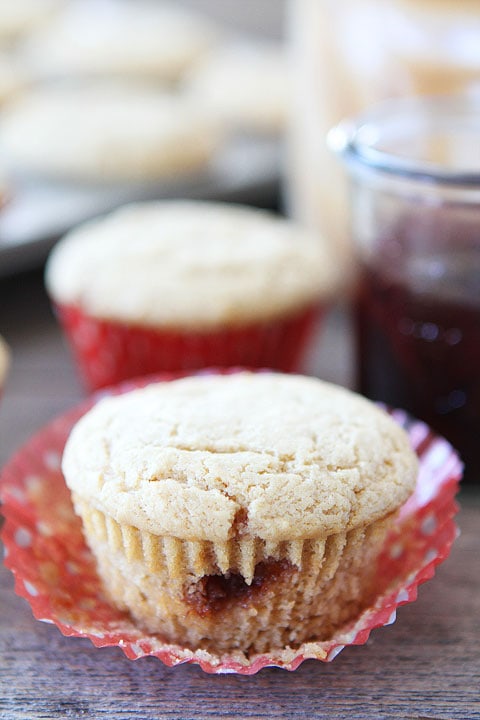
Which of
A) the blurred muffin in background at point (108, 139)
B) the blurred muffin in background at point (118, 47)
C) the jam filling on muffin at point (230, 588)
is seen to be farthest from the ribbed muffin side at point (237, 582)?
the blurred muffin in background at point (118, 47)

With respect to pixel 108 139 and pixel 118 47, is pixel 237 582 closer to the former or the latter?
pixel 108 139

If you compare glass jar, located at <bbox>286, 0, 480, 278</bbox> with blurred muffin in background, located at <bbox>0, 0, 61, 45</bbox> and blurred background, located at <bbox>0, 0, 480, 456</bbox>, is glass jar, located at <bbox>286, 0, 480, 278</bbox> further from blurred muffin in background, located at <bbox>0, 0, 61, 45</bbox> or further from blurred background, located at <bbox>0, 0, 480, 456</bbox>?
blurred muffin in background, located at <bbox>0, 0, 61, 45</bbox>

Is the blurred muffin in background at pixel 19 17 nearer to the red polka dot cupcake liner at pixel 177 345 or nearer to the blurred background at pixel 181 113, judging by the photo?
the blurred background at pixel 181 113

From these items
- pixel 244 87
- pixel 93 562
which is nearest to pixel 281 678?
pixel 93 562

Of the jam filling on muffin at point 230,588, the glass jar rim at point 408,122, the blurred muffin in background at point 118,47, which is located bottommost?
the blurred muffin in background at point 118,47

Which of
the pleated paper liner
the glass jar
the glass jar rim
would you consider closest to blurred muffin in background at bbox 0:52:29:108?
the glass jar

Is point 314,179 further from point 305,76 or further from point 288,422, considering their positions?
point 288,422
